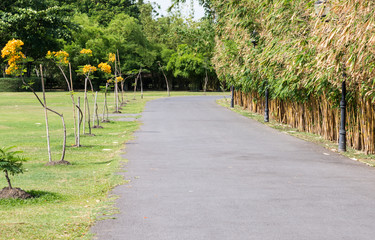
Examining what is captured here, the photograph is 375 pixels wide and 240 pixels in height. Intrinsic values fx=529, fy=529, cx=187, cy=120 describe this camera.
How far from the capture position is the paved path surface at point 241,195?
5.77m

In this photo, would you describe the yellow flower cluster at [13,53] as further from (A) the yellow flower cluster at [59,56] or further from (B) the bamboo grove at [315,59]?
(B) the bamboo grove at [315,59]

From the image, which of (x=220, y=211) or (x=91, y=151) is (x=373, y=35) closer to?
(x=220, y=211)

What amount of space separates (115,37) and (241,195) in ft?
218

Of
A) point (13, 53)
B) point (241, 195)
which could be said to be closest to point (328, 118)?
point (241, 195)

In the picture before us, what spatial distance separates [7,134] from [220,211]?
40.6ft

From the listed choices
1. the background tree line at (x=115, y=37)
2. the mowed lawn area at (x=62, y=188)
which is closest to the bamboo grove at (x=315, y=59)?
the mowed lawn area at (x=62, y=188)

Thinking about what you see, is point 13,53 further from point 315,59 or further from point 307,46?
point 307,46

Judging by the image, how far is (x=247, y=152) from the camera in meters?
12.7

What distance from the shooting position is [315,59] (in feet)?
38.9

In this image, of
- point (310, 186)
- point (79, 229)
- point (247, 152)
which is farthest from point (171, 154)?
point (79, 229)

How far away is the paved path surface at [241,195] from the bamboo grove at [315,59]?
164 centimetres

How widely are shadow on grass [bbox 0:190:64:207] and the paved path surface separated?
0.91 meters

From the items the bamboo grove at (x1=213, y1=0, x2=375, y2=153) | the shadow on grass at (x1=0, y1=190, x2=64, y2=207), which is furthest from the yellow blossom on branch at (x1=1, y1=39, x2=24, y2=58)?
the bamboo grove at (x1=213, y1=0, x2=375, y2=153)

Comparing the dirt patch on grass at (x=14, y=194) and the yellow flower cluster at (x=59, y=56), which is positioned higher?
the yellow flower cluster at (x=59, y=56)
